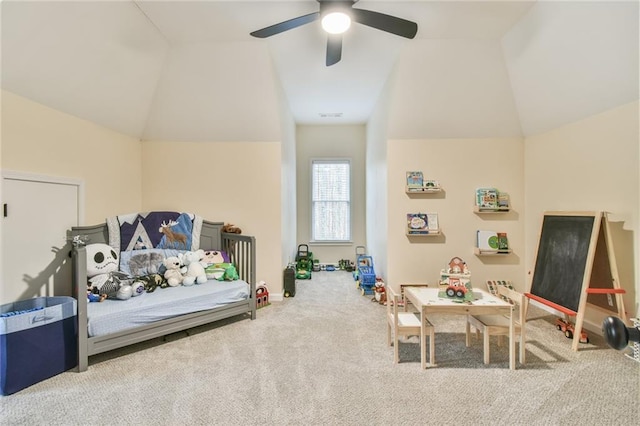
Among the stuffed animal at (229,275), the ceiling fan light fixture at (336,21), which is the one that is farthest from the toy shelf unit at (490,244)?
the stuffed animal at (229,275)

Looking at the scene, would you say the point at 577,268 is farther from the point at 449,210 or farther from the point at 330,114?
the point at 330,114

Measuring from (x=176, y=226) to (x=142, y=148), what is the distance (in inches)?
50.3

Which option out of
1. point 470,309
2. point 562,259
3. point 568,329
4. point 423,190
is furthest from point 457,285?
point 423,190

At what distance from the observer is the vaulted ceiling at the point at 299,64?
7.45 feet

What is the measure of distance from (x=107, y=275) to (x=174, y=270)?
1.86 feet

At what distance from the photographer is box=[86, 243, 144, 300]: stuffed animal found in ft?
8.40

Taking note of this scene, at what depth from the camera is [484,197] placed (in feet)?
11.8

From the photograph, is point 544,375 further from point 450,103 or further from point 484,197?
point 450,103

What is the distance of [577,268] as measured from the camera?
2.70 metres

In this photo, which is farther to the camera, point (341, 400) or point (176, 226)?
point (176, 226)

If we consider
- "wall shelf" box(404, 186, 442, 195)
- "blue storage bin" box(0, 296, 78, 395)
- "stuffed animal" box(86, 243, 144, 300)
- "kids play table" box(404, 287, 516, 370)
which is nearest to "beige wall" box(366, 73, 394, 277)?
"wall shelf" box(404, 186, 442, 195)

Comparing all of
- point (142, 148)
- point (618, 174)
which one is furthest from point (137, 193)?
point (618, 174)

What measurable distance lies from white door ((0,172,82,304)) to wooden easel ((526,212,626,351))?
183 inches

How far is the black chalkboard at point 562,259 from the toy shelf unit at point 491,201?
0.49 m
